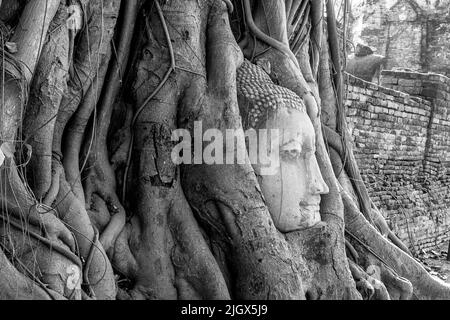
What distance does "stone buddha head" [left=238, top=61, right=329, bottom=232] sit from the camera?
317 centimetres

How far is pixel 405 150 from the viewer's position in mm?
7766

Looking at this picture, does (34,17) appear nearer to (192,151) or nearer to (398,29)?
(192,151)

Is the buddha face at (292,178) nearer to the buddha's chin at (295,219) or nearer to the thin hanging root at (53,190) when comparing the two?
the buddha's chin at (295,219)

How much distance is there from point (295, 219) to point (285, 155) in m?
0.33

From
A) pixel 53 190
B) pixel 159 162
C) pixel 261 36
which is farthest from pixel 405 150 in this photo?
pixel 53 190

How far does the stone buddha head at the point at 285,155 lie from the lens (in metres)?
3.17

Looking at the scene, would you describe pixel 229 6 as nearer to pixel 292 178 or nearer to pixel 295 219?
pixel 292 178

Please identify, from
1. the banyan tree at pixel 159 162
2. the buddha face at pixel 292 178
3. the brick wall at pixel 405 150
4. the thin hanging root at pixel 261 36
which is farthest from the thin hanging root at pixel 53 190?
the brick wall at pixel 405 150

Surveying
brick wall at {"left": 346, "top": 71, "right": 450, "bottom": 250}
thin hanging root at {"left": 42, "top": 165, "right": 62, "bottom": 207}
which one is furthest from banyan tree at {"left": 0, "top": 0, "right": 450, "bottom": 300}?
brick wall at {"left": 346, "top": 71, "right": 450, "bottom": 250}

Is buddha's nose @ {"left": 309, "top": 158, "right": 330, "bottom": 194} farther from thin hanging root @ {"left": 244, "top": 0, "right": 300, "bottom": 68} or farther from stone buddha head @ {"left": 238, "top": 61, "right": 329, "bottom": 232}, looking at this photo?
thin hanging root @ {"left": 244, "top": 0, "right": 300, "bottom": 68}

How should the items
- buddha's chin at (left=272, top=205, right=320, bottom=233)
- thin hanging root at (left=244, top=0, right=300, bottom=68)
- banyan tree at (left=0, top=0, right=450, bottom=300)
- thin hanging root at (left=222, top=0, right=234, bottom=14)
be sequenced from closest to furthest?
banyan tree at (left=0, top=0, right=450, bottom=300) → buddha's chin at (left=272, top=205, right=320, bottom=233) → thin hanging root at (left=222, top=0, right=234, bottom=14) → thin hanging root at (left=244, top=0, right=300, bottom=68)

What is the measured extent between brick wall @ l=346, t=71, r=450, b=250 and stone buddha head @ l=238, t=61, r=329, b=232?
3341 millimetres
